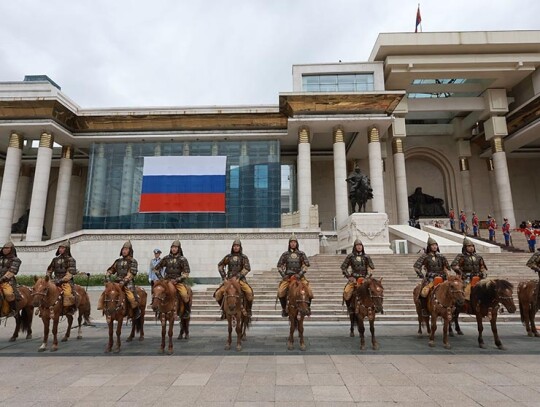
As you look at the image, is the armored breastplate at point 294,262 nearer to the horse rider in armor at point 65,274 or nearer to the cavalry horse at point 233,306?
the cavalry horse at point 233,306

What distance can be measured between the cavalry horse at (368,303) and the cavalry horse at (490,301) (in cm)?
227

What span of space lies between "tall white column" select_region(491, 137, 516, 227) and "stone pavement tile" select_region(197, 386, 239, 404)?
33.4 metres

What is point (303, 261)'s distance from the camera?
27.5 ft

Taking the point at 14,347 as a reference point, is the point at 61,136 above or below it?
above

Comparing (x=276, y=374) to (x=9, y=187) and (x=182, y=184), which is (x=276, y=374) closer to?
(x=182, y=184)

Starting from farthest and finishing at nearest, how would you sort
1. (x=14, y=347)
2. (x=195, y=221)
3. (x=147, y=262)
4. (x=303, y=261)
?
(x=195, y=221) < (x=147, y=262) < (x=303, y=261) < (x=14, y=347)

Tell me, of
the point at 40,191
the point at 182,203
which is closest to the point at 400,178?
the point at 182,203

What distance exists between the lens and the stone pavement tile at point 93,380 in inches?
197

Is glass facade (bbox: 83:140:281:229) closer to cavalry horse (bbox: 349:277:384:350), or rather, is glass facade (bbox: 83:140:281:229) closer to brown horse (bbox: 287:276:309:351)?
brown horse (bbox: 287:276:309:351)

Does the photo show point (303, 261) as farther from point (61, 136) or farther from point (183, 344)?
point (61, 136)

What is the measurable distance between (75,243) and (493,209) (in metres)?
40.0

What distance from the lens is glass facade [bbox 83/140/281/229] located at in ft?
85.3

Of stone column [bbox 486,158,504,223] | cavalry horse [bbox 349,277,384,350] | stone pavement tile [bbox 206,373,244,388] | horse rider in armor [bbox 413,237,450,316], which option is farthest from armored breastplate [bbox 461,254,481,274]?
stone column [bbox 486,158,504,223]

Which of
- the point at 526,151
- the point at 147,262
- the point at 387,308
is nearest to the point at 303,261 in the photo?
the point at 387,308
